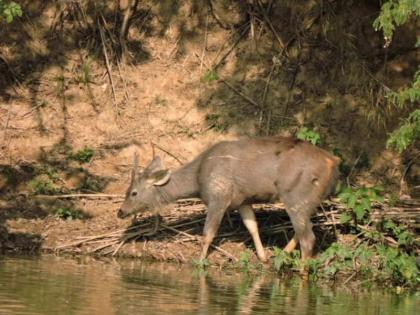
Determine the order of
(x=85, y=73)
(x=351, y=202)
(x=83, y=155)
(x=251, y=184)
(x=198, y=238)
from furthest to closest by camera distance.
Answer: (x=85, y=73)
(x=83, y=155)
(x=198, y=238)
(x=351, y=202)
(x=251, y=184)

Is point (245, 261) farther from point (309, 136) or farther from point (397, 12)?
point (397, 12)

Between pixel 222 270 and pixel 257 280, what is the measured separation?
3.17 ft

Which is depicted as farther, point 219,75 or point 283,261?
point 219,75

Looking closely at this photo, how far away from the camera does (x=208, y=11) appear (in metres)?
21.6

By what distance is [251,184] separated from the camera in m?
16.3

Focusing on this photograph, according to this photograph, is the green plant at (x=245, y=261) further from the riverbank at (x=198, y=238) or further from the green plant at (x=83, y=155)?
the green plant at (x=83, y=155)

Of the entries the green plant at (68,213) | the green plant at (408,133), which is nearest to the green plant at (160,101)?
the green plant at (68,213)

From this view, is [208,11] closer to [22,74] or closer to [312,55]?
[312,55]

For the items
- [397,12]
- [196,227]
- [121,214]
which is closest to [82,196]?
[121,214]

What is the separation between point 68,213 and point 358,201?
4.49 m

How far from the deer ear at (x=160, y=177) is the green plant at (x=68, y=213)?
1.32 m

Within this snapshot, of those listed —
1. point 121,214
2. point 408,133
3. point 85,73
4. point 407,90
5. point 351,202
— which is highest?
point 85,73

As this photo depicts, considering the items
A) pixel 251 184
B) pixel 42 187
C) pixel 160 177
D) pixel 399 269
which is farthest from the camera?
pixel 42 187

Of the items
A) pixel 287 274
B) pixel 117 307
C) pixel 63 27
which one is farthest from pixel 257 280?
pixel 63 27
